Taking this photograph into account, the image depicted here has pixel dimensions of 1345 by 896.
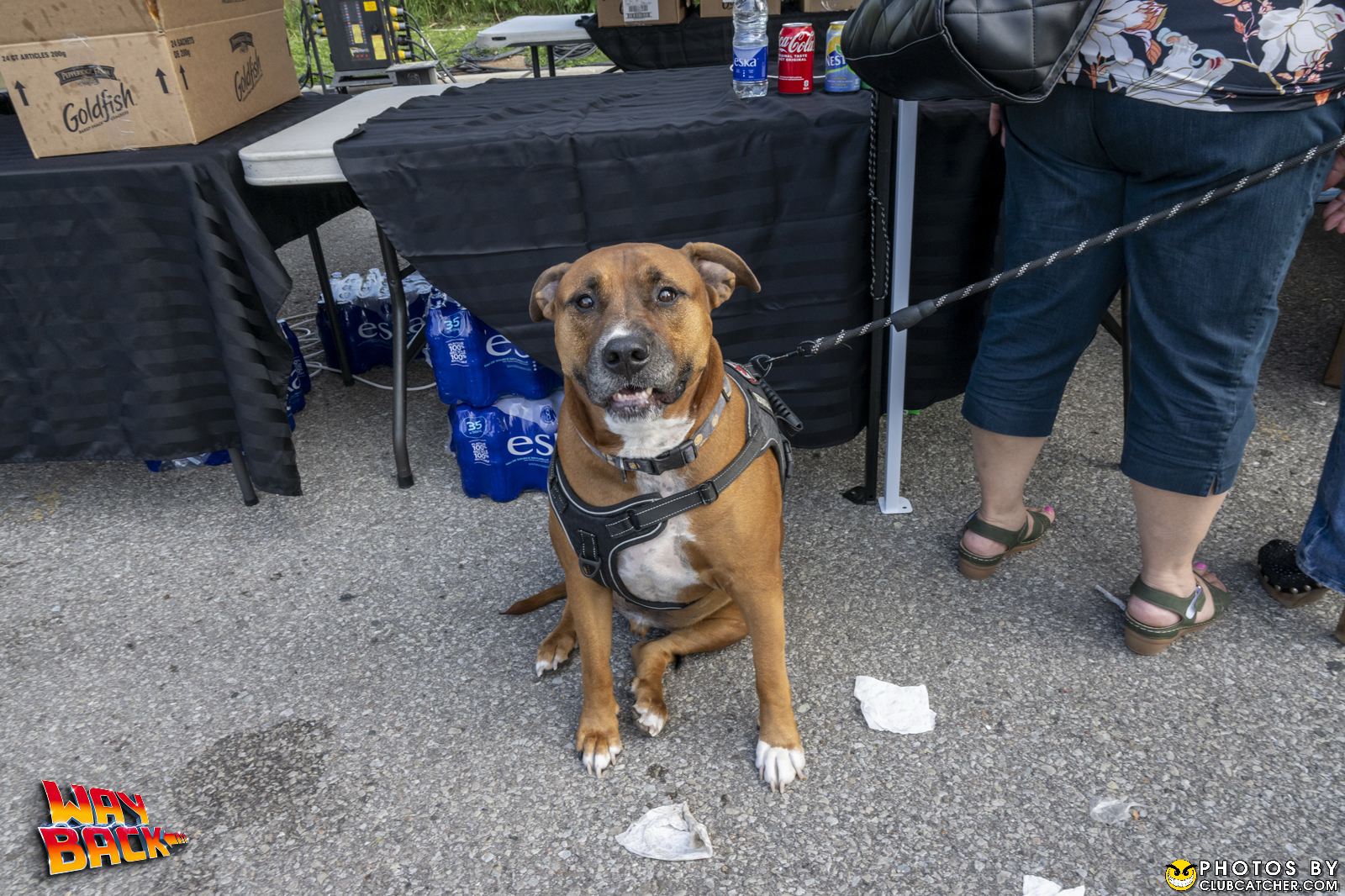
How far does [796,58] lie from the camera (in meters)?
2.64

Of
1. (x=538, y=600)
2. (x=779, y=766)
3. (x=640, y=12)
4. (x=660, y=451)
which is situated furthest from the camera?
(x=640, y=12)

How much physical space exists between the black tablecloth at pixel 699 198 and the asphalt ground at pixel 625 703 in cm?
72

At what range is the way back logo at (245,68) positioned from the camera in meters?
3.02

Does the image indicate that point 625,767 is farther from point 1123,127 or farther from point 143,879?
point 1123,127

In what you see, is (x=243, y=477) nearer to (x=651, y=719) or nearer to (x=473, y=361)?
(x=473, y=361)

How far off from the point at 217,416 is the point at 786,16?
10.8ft

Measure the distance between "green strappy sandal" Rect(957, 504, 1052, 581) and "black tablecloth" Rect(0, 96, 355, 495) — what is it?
2161 mm

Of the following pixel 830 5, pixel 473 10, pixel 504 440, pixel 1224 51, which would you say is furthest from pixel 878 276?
pixel 473 10

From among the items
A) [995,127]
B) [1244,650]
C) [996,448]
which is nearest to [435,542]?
[996,448]

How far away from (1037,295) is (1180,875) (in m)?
1.29

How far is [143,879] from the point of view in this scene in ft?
5.89

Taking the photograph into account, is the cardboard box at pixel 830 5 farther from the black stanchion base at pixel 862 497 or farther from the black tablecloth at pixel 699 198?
the black stanchion base at pixel 862 497

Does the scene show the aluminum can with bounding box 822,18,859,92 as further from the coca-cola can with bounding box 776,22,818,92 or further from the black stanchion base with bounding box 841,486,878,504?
the black stanchion base with bounding box 841,486,878,504

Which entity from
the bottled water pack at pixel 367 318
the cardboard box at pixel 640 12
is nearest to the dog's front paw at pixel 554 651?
the bottled water pack at pixel 367 318
